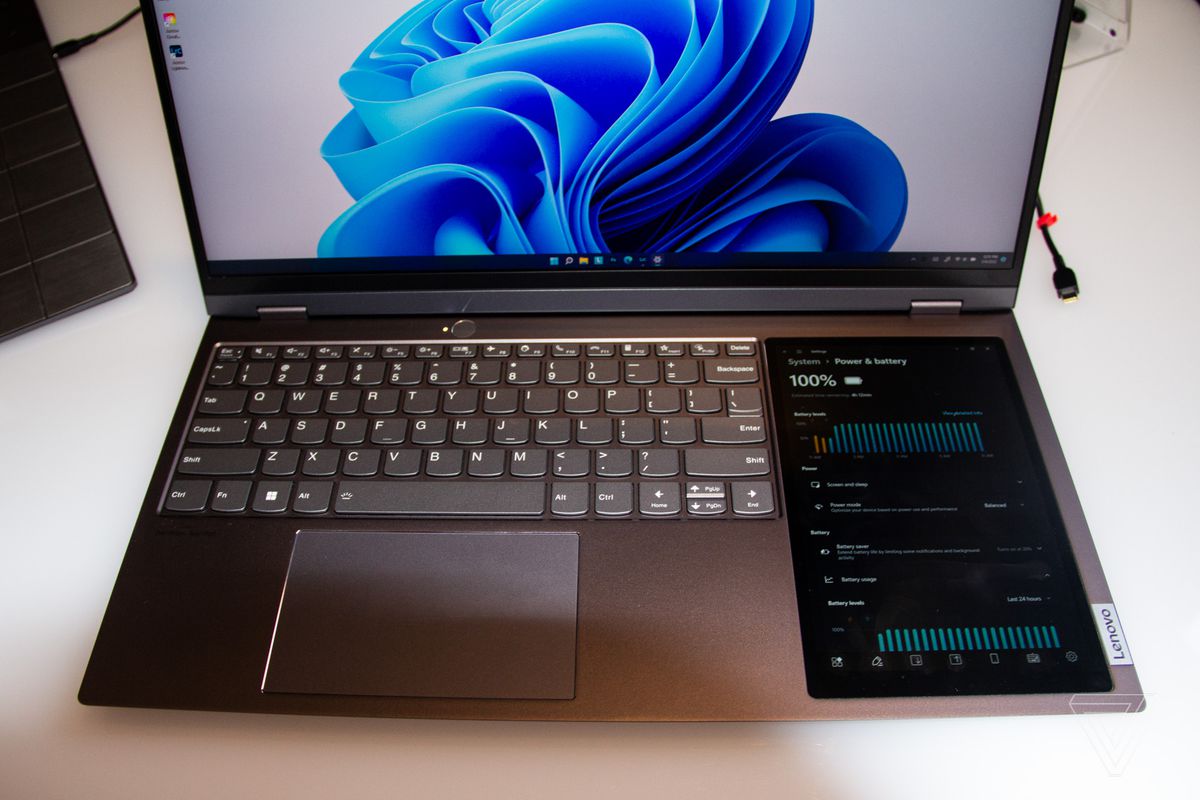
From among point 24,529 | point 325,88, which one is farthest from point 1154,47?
point 24,529

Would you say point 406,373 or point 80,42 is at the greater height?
point 80,42

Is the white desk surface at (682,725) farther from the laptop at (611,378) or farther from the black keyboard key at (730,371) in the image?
the black keyboard key at (730,371)

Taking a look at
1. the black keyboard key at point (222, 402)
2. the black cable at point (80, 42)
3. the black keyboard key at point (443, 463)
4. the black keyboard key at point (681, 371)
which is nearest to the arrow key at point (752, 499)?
the black keyboard key at point (681, 371)

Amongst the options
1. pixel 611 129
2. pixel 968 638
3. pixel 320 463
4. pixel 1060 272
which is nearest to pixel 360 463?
pixel 320 463

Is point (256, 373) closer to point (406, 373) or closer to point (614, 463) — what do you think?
point (406, 373)

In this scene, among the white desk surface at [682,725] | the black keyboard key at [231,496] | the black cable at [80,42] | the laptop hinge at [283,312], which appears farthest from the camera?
the black cable at [80,42]

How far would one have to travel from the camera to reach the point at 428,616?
560 mm

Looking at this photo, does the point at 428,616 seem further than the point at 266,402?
No

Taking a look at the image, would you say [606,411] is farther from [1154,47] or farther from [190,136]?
[1154,47]

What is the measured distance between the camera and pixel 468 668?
539 millimetres

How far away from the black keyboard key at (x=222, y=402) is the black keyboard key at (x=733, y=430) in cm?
39

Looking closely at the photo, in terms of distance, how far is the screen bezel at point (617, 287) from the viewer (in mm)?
695

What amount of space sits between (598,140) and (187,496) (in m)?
0.43

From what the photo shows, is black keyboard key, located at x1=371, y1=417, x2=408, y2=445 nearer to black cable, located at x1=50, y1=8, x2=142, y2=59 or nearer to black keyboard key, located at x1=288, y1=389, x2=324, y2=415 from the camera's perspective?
black keyboard key, located at x1=288, y1=389, x2=324, y2=415
